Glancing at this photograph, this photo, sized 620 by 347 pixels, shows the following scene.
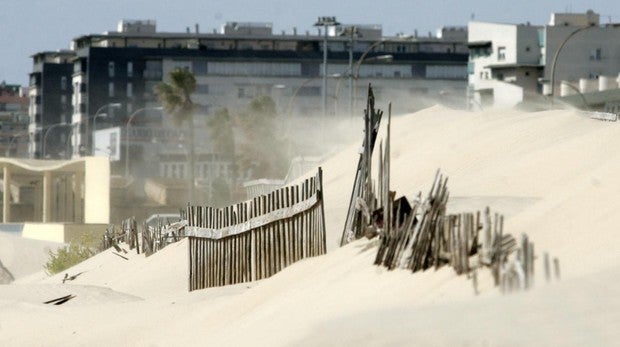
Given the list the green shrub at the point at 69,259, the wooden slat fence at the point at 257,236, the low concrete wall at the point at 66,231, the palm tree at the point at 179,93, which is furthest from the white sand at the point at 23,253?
the palm tree at the point at 179,93

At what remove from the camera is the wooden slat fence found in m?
24.9

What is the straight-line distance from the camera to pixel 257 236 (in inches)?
1043

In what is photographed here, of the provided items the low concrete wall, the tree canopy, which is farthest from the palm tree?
the low concrete wall

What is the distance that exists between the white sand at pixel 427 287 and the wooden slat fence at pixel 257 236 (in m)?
0.53

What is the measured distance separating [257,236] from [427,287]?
884 cm

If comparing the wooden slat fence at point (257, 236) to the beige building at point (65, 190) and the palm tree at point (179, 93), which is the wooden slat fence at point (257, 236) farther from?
the palm tree at point (179, 93)

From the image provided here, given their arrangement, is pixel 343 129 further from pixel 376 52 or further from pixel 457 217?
pixel 376 52

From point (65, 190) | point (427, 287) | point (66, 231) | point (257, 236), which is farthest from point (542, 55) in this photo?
point (427, 287)

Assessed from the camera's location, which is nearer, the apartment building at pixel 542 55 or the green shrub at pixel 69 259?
the green shrub at pixel 69 259

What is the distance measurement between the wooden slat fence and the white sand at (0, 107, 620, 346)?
53 cm

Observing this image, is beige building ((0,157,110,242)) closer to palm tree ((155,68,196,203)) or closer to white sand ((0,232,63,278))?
white sand ((0,232,63,278))

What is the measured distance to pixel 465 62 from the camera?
7259 inches

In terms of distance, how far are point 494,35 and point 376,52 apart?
4753cm

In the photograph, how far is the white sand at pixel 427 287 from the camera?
1413 centimetres
